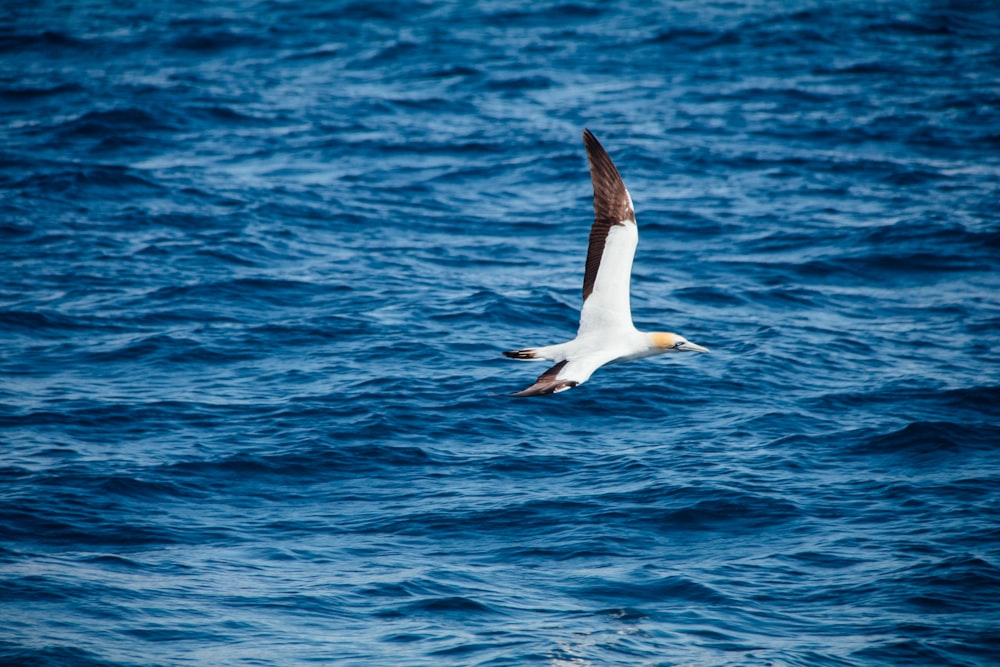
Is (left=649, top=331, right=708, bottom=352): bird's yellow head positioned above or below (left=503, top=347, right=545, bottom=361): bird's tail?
above

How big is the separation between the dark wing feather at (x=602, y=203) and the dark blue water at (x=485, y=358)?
2.49m

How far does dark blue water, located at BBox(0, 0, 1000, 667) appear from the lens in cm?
1059

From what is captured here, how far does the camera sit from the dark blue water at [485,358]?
10.6 metres

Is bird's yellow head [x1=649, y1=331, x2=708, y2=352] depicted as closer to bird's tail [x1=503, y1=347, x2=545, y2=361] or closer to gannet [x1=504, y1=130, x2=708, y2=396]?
gannet [x1=504, y1=130, x2=708, y2=396]

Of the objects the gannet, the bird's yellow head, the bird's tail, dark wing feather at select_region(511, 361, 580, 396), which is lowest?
dark wing feather at select_region(511, 361, 580, 396)

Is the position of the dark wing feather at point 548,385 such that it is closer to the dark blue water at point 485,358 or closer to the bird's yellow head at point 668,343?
the bird's yellow head at point 668,343

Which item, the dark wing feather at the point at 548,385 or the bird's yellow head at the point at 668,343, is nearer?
the dark wing feather at the point at 548,385

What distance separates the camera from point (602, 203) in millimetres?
12141

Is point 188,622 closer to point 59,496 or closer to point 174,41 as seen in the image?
point 59,496

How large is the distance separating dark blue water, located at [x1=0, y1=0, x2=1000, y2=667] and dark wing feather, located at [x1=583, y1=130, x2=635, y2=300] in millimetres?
2491

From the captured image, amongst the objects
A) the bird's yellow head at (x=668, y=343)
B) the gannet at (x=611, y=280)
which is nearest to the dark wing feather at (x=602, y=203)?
the gannet at (x=611, y=280)

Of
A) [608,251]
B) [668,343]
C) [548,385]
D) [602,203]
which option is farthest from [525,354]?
[602,203]

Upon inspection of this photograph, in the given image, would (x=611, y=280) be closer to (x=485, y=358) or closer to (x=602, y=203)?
(x=602, y=203)

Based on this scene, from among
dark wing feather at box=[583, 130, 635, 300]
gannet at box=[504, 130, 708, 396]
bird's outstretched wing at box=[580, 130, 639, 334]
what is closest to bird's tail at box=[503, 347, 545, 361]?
gannet at box=[504, 130, 708, 396]
